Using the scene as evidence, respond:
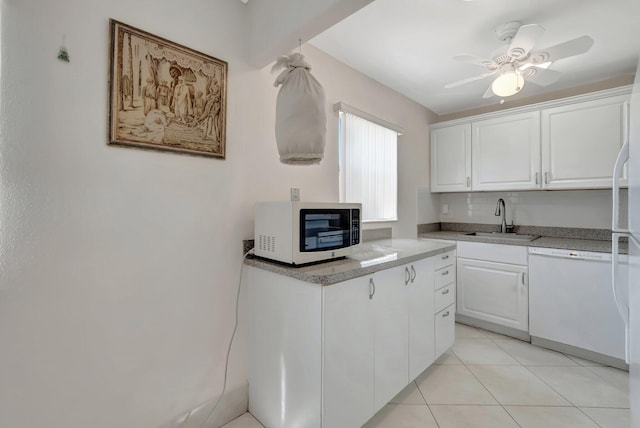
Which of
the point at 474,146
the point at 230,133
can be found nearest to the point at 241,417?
the point at 230,133

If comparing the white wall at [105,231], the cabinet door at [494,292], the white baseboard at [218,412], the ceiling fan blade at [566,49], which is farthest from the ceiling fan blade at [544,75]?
the white baseboard at [218,412]

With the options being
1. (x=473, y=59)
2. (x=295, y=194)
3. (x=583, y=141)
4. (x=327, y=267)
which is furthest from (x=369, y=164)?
(x=583, y=141)

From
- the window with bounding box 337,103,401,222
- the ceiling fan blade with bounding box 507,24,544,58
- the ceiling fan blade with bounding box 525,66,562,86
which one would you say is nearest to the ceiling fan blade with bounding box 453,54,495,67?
the ceiling fan blade with bounding box 507,24,544,58

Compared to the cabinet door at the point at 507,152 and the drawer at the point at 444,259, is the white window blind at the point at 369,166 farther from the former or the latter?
the cabinet door at the point at 507,152

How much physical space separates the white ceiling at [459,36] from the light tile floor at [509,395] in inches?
92.1

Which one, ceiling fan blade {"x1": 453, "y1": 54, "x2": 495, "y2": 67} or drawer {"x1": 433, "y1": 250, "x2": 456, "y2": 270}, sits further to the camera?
drawer {"x1": 433, "y1": 250, "x2": 456, "y2": 270}

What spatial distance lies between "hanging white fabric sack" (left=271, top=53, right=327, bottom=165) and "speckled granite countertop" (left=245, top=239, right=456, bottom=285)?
0.54 metres

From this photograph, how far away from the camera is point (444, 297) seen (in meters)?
2.13

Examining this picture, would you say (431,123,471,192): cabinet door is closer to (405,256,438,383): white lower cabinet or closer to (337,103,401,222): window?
(337,103,401,222): window

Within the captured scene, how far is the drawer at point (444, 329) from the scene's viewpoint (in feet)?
6.75

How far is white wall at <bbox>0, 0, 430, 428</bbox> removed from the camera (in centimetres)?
104

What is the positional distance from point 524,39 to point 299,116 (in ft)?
4.72

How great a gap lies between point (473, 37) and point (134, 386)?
2825mm

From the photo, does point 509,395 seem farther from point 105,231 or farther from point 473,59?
point 105,231
